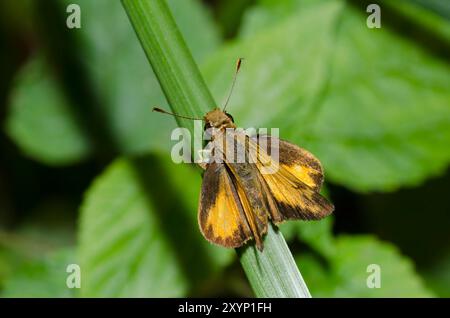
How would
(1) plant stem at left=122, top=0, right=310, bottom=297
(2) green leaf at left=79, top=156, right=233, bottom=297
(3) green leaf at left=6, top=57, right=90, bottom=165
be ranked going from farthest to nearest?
(3) green leaf at left=6, top=57, right=90, bottom=165 → (2) green leaf at left=79, top=156, right=233, bottom=297 → (1) plant stem at left=122, top=0, right=310, bottom=297

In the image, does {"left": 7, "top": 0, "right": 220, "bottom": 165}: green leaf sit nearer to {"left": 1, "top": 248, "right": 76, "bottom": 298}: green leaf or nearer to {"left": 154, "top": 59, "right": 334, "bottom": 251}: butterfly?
{"left": 1, "top": 248, "right": 76, "bottom": 298}: green leaf

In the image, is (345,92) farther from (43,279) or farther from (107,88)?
(43,279)

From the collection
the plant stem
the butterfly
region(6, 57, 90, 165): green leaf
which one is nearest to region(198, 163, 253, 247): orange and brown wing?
the butterfly

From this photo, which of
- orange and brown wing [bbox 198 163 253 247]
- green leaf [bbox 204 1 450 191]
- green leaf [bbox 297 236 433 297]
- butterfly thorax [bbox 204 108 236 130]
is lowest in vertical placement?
green leaf [bbox 297 236 433 297]

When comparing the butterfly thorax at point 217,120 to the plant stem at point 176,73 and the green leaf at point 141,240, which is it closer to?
the plant stem at point 176,73

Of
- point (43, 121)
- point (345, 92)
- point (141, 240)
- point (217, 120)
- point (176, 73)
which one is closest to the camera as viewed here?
point (176, 73)

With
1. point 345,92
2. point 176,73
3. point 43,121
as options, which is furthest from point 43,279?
point 345,92
